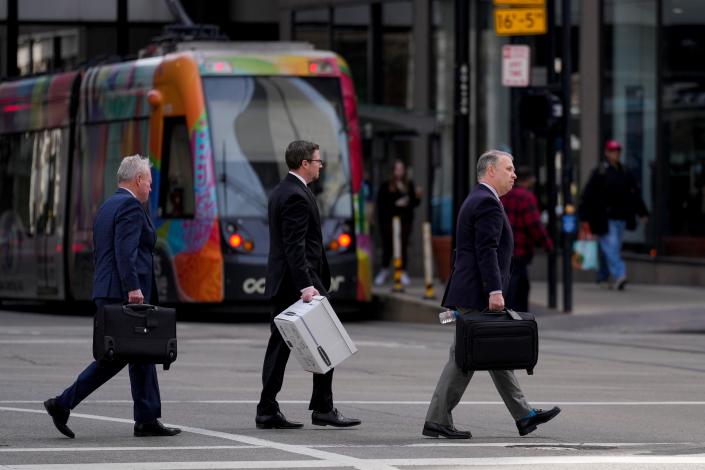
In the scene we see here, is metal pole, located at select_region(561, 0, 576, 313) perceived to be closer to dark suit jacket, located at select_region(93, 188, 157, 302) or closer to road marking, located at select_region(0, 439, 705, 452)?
road marking, located at select_region(0, 439, 705, 452)

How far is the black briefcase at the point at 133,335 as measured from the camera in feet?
36.2

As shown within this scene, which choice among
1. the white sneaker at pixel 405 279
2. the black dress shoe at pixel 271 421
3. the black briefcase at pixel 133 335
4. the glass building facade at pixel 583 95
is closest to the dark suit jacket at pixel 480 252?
the black dress shoe at pixel 271 421

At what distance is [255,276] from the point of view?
21.9 meters

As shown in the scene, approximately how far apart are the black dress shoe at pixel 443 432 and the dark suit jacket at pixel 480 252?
692 millimetres

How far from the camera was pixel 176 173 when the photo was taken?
72.7ft

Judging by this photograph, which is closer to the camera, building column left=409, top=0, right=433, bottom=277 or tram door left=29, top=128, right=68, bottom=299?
tram door left=29, top=128, right=68, bottom=299

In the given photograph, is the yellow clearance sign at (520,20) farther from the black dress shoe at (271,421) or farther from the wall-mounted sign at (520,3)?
the black dress shoe at (271,421)

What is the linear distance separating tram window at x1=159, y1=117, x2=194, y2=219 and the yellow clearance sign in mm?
3916

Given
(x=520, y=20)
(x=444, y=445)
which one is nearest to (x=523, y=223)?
(x=520, y=20)

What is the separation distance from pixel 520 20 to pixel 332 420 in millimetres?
11951

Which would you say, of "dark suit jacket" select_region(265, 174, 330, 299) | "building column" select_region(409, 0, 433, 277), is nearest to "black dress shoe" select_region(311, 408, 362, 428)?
"dark suit jacket" select_region(265, 174, 330, 299)

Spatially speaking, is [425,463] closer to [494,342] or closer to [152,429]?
[494,342]

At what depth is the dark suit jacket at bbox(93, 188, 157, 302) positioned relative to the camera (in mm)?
11094

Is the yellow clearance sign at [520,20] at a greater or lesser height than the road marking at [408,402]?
greater
